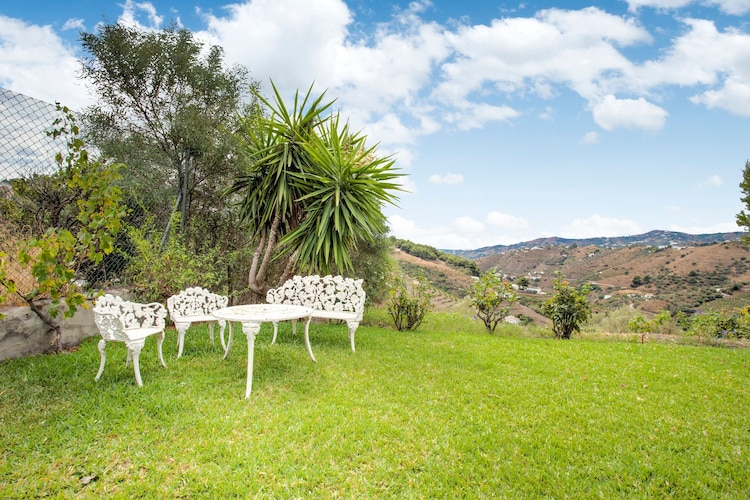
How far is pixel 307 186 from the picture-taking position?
20.0ft

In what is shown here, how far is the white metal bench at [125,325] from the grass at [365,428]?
0.28 m

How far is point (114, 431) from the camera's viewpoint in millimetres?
2496

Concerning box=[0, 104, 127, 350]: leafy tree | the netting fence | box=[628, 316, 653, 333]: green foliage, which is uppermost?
the netting fence

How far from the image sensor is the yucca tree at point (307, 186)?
227 inches

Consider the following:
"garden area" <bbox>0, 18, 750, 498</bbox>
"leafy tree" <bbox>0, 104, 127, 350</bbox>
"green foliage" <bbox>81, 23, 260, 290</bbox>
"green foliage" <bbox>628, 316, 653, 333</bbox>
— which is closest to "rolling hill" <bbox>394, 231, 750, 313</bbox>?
"green foliage" <bbox>628, 316, 653, 333</bbox>

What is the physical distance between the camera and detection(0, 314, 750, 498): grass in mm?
2107

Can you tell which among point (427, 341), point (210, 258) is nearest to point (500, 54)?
point (427, 341)

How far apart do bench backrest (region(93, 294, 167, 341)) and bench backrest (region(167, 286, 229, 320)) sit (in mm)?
358

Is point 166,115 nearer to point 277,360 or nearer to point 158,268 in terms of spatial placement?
point 158,268

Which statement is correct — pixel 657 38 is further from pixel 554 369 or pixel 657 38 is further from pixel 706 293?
pixel 706 293

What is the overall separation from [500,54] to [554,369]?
5.43 meters

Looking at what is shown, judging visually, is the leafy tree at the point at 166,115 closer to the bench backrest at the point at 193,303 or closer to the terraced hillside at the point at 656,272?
the bench backrest at the point at 193,303

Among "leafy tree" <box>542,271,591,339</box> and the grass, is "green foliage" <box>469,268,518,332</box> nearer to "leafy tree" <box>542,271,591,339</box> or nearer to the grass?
"leafy tree" <box>542,271,591,339</box>

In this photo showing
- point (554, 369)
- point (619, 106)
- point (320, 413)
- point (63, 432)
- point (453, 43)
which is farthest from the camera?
point (619, 106)
